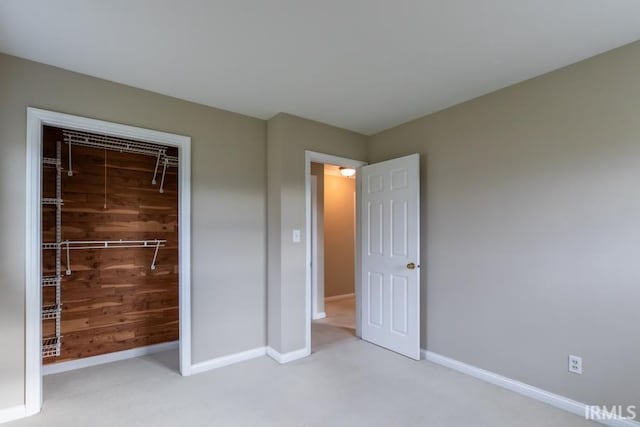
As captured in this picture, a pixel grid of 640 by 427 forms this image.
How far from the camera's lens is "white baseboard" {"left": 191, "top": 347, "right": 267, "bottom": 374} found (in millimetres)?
2857

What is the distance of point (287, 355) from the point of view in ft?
10.2

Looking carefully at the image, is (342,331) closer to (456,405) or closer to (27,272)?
(456,405)

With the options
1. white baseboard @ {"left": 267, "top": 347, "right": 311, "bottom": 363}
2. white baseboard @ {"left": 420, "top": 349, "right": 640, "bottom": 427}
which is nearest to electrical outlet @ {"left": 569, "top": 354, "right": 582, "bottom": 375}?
white baseboard @ {"left": 420, "top": 349, "right": 640, "bottom": 427}

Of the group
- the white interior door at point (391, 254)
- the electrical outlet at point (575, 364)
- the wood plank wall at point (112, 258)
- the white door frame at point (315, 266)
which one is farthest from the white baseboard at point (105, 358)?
the electrical outlet at point (575, 364)

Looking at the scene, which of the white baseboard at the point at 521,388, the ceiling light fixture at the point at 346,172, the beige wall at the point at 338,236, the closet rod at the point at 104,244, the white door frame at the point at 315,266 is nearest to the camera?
the white baseboard at the point at 521,388

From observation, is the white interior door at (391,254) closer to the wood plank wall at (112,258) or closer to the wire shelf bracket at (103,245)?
the wood plank wall at (112,258)

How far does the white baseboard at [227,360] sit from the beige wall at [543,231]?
1.69 m

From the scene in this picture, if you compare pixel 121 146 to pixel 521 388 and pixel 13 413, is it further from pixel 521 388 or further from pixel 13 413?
pixel 521 388

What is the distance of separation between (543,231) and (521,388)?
4.02 feet

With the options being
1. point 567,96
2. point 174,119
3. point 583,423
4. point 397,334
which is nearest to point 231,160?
point 174,119

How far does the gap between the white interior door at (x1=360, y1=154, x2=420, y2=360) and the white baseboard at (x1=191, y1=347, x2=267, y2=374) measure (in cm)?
123

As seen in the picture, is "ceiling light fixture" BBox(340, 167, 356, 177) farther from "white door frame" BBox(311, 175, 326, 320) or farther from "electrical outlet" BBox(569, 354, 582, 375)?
"electrical outlet" BBox(569, 354, 582, 375)

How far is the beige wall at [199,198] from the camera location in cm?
213

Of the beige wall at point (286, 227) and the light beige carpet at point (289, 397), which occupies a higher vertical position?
the beige wall at point (286, 227)
